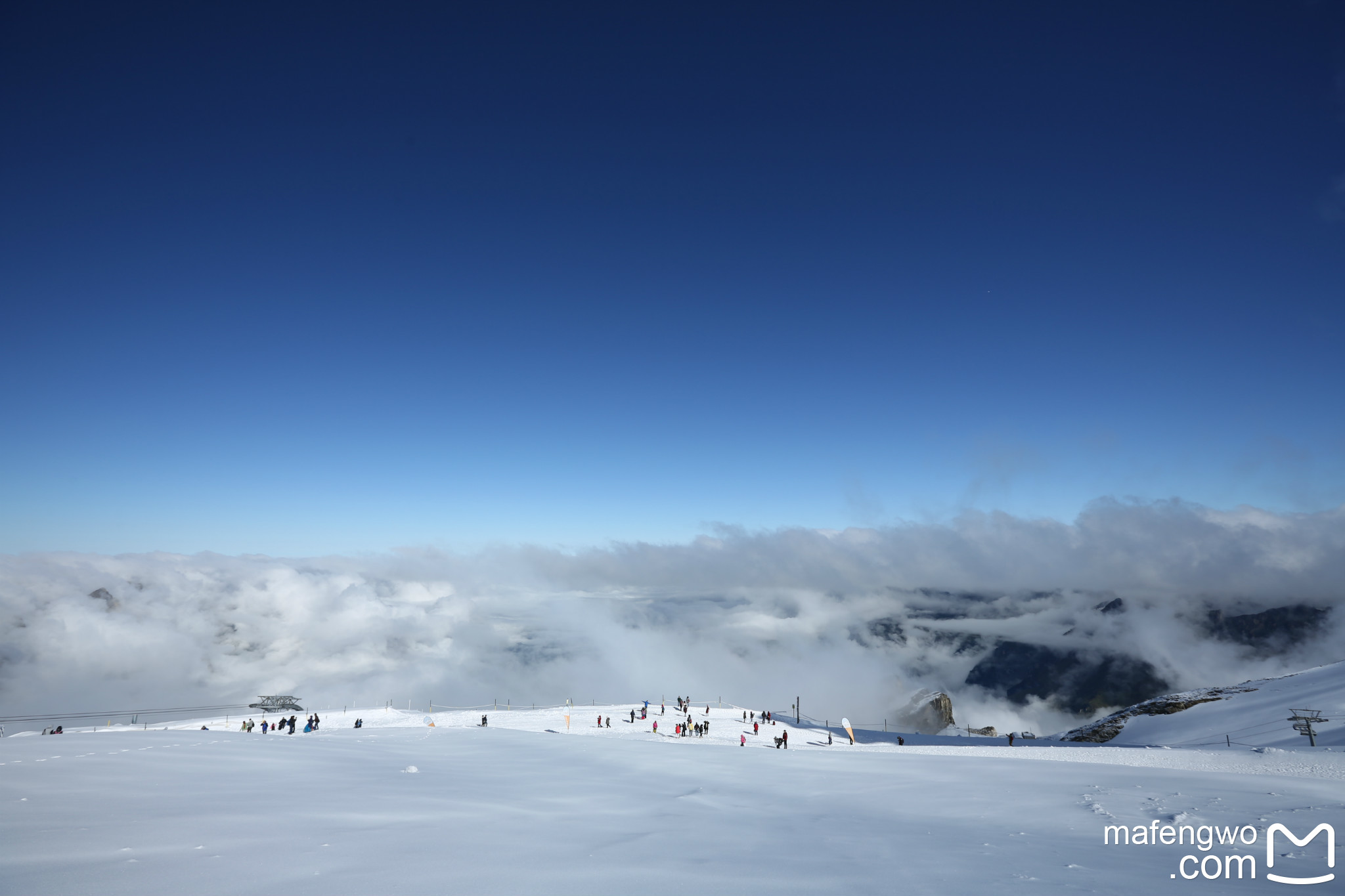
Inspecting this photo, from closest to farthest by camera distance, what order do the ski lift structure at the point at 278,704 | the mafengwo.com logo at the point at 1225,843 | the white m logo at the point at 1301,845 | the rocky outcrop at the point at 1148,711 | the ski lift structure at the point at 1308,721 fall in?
the white m logo at the point at 1301,845 → the mafengwo.com logo at the point at 1225,843 → the ski lift structure at the point at 1308,721 → the ski lift structure at the point at 278,704 → the rocky outcrop at the point at 1148,711

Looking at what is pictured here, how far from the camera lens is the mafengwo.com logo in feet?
30.1

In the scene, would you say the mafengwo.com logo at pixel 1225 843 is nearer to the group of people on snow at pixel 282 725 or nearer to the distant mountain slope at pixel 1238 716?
the distant mountain slope at pixel 1238 716

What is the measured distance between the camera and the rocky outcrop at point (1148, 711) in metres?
57.3

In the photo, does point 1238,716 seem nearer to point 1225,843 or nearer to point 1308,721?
point 1308,721

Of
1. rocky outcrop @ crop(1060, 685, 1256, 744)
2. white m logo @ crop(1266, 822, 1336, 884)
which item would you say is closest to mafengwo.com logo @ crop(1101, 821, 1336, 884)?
white m logo @ crop(1266, 822, 1336, 884)

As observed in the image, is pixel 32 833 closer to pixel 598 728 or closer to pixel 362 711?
pixel 598 728

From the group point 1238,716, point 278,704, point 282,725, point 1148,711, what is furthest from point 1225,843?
point 1148,711

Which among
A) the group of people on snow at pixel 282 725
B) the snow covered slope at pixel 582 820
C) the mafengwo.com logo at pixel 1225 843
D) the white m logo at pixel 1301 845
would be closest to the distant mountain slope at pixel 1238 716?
the snow covered slope at pixel 582 820

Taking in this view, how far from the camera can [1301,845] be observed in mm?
10562

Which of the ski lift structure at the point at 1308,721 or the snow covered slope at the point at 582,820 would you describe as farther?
the ski lift structure at the point at 1308,721

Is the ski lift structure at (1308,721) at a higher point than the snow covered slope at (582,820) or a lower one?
lower

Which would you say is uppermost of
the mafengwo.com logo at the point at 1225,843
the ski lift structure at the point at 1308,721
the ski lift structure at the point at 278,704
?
the mafengwo.com logo at the point at 1225,843

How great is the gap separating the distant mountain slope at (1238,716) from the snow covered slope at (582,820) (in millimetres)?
29604

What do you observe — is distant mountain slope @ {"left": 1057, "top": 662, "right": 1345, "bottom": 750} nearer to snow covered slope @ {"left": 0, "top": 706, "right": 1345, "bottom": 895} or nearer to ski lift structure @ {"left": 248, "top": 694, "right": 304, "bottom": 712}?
snow covered slope @ {"left": 0, "top": 706, "right": 1345, "bottom": 895}
